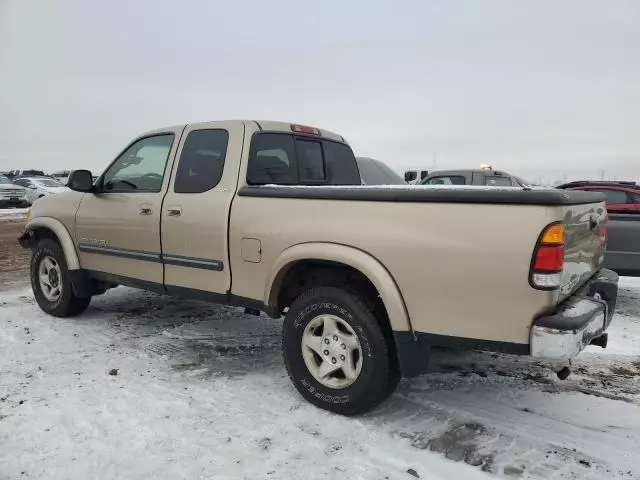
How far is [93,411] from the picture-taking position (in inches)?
130

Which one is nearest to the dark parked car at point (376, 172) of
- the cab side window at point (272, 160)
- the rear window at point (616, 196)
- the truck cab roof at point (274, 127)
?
the rear window at point (616, 196)

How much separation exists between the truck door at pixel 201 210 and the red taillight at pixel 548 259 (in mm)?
2173

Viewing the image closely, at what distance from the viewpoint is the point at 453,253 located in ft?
Result: 9.09

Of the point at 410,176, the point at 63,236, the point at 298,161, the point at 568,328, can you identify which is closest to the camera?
the point at 568,328

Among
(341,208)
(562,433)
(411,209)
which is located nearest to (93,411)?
(341,208)

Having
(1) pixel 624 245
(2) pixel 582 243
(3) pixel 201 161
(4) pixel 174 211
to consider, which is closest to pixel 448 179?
(1) pixel 624 245

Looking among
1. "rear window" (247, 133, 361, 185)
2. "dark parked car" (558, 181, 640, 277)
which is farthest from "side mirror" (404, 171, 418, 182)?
"rear window" (247, 133, 361, 185)

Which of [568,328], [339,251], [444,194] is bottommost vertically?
[568,328]

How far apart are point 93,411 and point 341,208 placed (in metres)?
2.08

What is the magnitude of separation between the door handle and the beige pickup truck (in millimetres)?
42

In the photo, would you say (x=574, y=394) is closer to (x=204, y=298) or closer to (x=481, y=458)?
(x=481, y=458)

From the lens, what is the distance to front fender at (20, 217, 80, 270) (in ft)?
17.0

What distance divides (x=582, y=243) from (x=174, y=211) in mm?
3003

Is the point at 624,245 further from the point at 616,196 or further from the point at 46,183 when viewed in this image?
the point at 46,183
